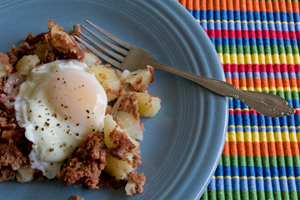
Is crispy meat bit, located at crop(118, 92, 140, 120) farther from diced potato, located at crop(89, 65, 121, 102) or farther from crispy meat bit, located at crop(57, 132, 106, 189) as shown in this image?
crispy meat bit, located at crop(57, 132, 106, 189)

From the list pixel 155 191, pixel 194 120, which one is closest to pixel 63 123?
pixel 155 191

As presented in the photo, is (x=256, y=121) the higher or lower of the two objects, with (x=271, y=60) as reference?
lower

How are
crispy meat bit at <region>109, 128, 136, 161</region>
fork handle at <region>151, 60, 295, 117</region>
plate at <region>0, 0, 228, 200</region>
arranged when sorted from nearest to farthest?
crispy meat bit at <region>109, 128, 136, 161</region>
plate at <region>0, 0, 228, 200</region>
fork handle at <region>151, 60, 295, 117</region>

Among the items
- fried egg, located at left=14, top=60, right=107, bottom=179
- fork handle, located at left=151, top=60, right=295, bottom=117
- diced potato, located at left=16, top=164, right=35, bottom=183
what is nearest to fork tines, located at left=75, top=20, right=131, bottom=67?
fried egg, located at left=14, top=60, right=107, bottom=179

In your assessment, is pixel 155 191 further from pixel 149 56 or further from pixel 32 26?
pixel 32 26

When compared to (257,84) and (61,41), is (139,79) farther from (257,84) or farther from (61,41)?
(257,84)

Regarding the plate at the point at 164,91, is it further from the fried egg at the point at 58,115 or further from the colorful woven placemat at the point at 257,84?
the colorful woven placemat at the point at 257,84

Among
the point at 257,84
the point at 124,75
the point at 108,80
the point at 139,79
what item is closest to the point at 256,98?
the point at 257,84

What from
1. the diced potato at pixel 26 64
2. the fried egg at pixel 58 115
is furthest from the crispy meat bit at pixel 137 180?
the diced potato at pixel 26 64
